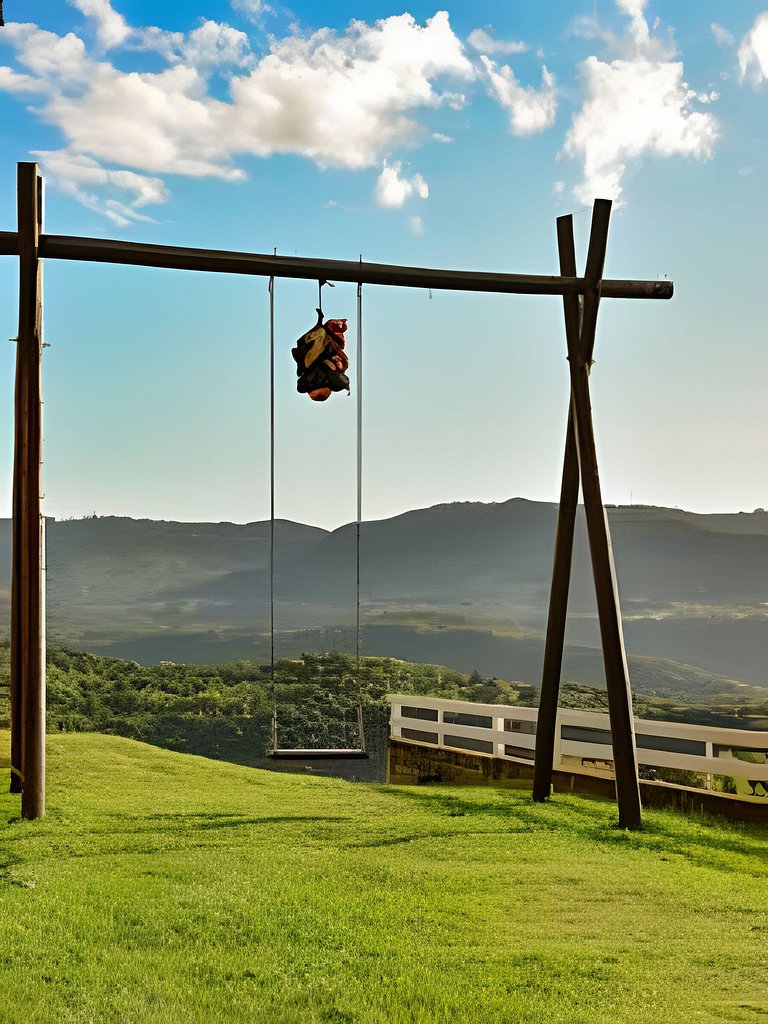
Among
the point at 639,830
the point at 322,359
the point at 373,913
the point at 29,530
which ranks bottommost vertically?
the point at 639,830

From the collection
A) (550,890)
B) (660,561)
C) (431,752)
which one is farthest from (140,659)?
(550,890)

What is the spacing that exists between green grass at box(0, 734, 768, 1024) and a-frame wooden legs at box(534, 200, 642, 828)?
1.37 feet

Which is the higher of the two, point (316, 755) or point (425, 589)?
point (425, 589)

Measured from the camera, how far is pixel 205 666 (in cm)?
1634

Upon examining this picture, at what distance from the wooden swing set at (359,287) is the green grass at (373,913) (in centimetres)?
57

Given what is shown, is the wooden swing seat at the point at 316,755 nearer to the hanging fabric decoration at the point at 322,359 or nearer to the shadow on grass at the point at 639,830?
the shadow on grass at the point at 639,830

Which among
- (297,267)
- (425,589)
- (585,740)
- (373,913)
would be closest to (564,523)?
(585,740)

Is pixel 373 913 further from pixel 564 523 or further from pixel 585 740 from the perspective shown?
pixel 585 740

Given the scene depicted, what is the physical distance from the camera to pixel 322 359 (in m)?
6.43

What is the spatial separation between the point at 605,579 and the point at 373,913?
300cm

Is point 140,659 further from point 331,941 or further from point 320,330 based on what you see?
point 331,941

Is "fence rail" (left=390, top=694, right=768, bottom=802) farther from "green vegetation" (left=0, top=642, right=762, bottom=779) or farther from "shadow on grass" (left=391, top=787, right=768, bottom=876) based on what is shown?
"green vegetation" (left=0, top=642, right=762, bottom=779)

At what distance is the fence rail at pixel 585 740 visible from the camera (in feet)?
24.0

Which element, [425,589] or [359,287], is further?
[425,589]
